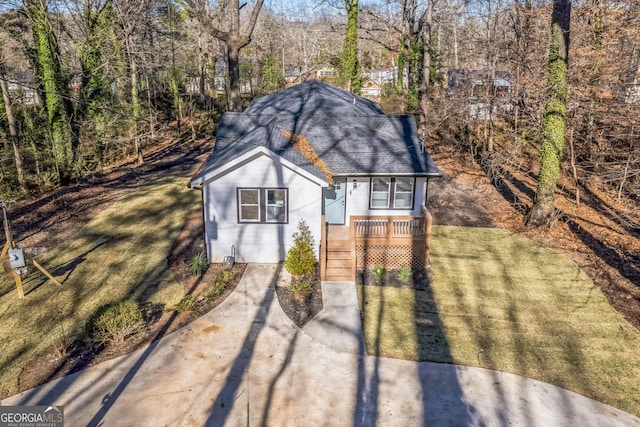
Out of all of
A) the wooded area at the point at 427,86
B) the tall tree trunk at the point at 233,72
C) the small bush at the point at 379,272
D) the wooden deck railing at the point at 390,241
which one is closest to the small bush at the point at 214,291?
the wooden deck railing at the point at 390,241

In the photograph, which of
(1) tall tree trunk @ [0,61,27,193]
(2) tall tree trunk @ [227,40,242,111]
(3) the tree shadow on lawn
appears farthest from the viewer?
(2) tall tree trunk @ [227,40,242,111]

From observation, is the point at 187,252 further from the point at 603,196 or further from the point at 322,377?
the point at 603,196

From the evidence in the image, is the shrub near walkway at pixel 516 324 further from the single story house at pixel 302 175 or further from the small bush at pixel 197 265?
the small bush at pixel 197 265

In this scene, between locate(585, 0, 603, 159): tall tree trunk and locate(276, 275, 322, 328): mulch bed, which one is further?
locate(585, 0, 603, 159): tall tree trunk

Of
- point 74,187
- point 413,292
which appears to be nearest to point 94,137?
point 74,187

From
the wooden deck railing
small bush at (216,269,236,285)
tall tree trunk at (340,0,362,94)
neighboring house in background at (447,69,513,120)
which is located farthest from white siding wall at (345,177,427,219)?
tall tree trunk at (340,0,362,94)

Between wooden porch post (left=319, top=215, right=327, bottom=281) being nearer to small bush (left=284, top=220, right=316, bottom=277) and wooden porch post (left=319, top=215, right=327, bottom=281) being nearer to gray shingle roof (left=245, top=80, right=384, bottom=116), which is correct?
small bush (left=284, top=220, right=316, bottom=277)

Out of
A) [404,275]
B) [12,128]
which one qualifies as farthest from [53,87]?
[404,275]

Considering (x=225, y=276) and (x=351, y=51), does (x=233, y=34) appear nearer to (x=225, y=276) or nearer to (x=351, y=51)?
(x=225, y=276)

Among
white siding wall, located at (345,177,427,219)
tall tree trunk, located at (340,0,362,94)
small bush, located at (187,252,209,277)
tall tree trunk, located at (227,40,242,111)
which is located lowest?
small bush, located at (187,252,209,277)
